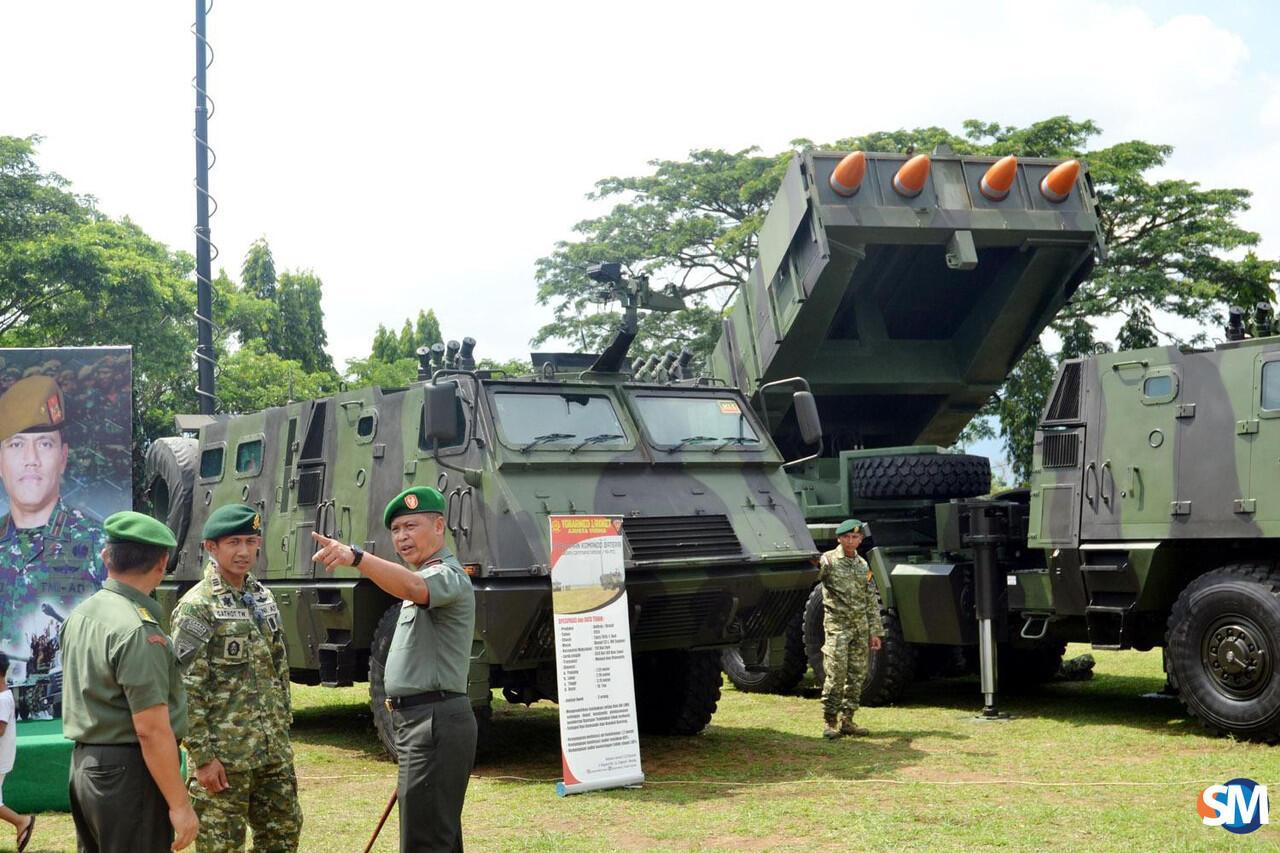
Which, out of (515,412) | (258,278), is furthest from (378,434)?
(258,278)

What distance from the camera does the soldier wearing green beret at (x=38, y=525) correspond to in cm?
769

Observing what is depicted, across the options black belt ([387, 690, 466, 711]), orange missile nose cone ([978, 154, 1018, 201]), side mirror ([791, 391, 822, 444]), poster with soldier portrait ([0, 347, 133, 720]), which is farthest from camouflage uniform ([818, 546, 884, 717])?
black belt ([387, 690, 466, 711])

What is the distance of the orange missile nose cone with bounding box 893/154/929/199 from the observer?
10227 millimetres

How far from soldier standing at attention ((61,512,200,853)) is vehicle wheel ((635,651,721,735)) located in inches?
225

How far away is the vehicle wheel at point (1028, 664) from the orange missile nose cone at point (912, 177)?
3.69 m

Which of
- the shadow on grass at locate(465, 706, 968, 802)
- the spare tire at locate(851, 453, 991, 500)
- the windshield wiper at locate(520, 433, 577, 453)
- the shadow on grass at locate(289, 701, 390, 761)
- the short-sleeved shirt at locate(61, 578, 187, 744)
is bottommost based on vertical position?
Answer: the shadow on grass at locate(289, 701, 390, 761)

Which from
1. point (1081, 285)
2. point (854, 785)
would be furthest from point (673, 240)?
point (854, 785)

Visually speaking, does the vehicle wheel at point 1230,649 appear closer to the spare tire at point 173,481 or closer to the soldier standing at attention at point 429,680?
the soldier standing at attention at point 429,680

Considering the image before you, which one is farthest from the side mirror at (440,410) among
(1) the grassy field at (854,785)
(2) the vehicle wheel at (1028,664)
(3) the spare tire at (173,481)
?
(2) the vehicle wheel at (1028,664)

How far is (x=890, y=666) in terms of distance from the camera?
1068 cm

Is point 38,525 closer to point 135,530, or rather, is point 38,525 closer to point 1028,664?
point 135,530

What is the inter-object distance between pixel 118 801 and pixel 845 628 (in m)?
6.19

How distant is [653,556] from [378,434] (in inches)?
80.2

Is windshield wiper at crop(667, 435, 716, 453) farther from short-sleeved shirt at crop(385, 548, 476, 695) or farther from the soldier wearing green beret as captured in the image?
short-sleeved shirt at crop(385, 548, 476, 695)
